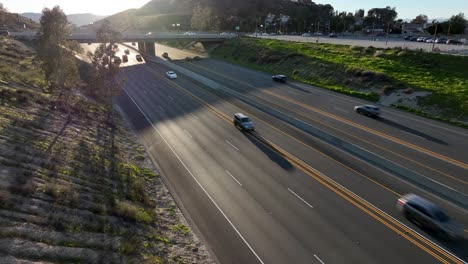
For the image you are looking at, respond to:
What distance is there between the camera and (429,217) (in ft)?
66.0

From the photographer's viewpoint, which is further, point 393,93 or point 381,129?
point 393,93

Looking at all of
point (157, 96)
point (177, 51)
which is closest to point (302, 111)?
point (157, 96)

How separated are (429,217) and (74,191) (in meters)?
22.3

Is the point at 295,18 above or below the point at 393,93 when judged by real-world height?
above

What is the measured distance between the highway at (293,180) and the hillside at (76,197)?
7.30ft

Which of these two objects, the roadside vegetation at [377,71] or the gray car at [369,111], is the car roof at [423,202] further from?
the roadside vegetation at [377,71]

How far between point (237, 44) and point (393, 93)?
62.1 meters

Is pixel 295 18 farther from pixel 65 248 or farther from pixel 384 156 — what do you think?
pixel 65 248

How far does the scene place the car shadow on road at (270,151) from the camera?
28891 mm

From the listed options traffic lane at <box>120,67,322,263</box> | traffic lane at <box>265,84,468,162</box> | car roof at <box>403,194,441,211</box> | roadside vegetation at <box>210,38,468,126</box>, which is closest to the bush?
traffic lane at <box>120,67,322,263</box>

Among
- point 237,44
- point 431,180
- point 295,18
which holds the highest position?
point 295,18

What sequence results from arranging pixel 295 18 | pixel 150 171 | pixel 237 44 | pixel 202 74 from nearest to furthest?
pixel 150 171 → pixel 202 74 → pixel 237 44 → pixel 295 18

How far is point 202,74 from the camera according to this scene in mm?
72812

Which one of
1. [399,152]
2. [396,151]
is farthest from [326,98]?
[399,152]
